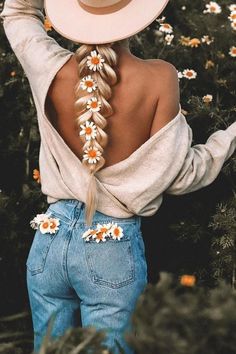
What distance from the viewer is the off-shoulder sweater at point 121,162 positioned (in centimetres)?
325

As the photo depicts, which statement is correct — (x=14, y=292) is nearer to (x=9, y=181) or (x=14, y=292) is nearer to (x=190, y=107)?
(x=9, y=181)

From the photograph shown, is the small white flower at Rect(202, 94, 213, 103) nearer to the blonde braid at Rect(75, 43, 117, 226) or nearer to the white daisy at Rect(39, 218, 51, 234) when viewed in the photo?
the blonde braid at Rect(75, 43, 117, 226)

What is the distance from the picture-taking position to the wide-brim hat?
3.13 metres

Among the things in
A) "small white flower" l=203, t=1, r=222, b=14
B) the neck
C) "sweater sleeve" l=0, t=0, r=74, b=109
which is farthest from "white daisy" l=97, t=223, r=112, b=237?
"small white flower" l=203, t=1, r=222, b=14

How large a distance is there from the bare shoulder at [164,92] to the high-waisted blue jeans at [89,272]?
1.43 feet

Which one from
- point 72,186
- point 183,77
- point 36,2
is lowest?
point 183,77

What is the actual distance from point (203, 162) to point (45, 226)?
2.23 ft

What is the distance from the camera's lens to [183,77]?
4617mm

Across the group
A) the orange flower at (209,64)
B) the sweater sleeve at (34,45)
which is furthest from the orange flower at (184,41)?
the sweater sleeve at (34,45)

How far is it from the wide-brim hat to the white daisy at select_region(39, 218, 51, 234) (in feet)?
2.37

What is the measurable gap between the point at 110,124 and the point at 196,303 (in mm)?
1022

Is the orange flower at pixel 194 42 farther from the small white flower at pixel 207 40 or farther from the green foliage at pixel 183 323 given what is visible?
the green foliage at pixel 183 323

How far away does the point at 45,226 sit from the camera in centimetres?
333

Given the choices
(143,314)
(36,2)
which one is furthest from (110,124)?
(143,314)
